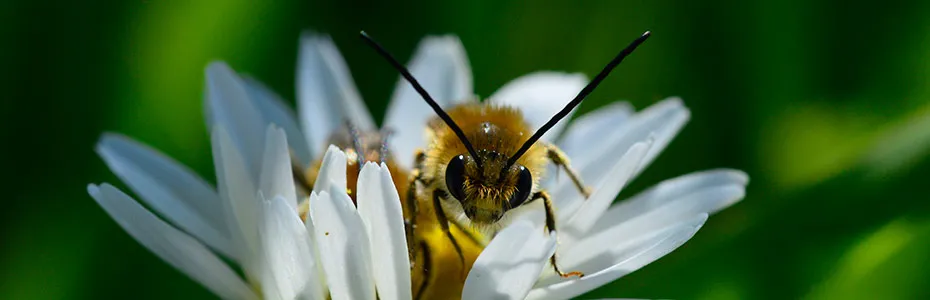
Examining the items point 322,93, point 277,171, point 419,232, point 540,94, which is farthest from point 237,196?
point 540,94

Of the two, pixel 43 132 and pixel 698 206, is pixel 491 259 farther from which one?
pixel 43 132

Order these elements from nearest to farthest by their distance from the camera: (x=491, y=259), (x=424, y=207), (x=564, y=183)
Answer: (x=491, y=259) → (x=424, y=207) → (x=564, y=183)

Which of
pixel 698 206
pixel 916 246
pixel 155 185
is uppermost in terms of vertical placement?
pixel 155 185

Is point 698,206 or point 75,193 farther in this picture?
point 75,193

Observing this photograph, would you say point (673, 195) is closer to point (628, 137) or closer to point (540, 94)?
point (628, 137)

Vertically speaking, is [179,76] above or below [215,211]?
above

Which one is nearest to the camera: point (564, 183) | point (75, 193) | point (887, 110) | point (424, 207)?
point (424, 207)

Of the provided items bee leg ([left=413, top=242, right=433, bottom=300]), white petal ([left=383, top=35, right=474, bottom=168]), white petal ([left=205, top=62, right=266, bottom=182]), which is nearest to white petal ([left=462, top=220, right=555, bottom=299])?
bee leg ([left=413, top=242, right=433, bottom=300])

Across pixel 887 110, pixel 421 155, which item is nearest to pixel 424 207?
pixel 421 155
